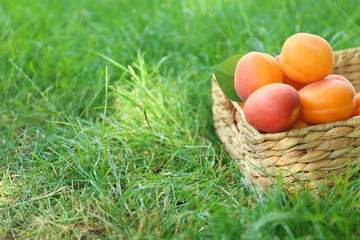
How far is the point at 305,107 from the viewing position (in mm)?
1183

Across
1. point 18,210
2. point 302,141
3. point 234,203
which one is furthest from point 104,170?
point 302,141

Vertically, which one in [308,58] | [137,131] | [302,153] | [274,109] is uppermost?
[308,58]

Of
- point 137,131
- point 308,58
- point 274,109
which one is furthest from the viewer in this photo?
point 137,131

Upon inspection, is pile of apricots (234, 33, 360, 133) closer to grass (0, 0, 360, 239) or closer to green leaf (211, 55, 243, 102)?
green leaf (211, 55, 243, 102)

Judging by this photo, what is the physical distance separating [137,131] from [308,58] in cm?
72

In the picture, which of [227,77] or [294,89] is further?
[227,77]

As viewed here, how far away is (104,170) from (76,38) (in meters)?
1.32

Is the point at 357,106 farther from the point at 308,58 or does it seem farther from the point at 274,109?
the point at 274,109

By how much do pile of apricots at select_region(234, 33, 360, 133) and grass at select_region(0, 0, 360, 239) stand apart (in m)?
0.21

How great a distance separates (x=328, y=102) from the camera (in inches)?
45.0

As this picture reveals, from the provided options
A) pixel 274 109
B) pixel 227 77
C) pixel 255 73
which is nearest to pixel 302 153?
pixel 274 109

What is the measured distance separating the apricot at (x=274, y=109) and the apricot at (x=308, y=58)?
12cm

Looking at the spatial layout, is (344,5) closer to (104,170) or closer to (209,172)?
(209,172)

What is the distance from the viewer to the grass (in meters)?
1.10
